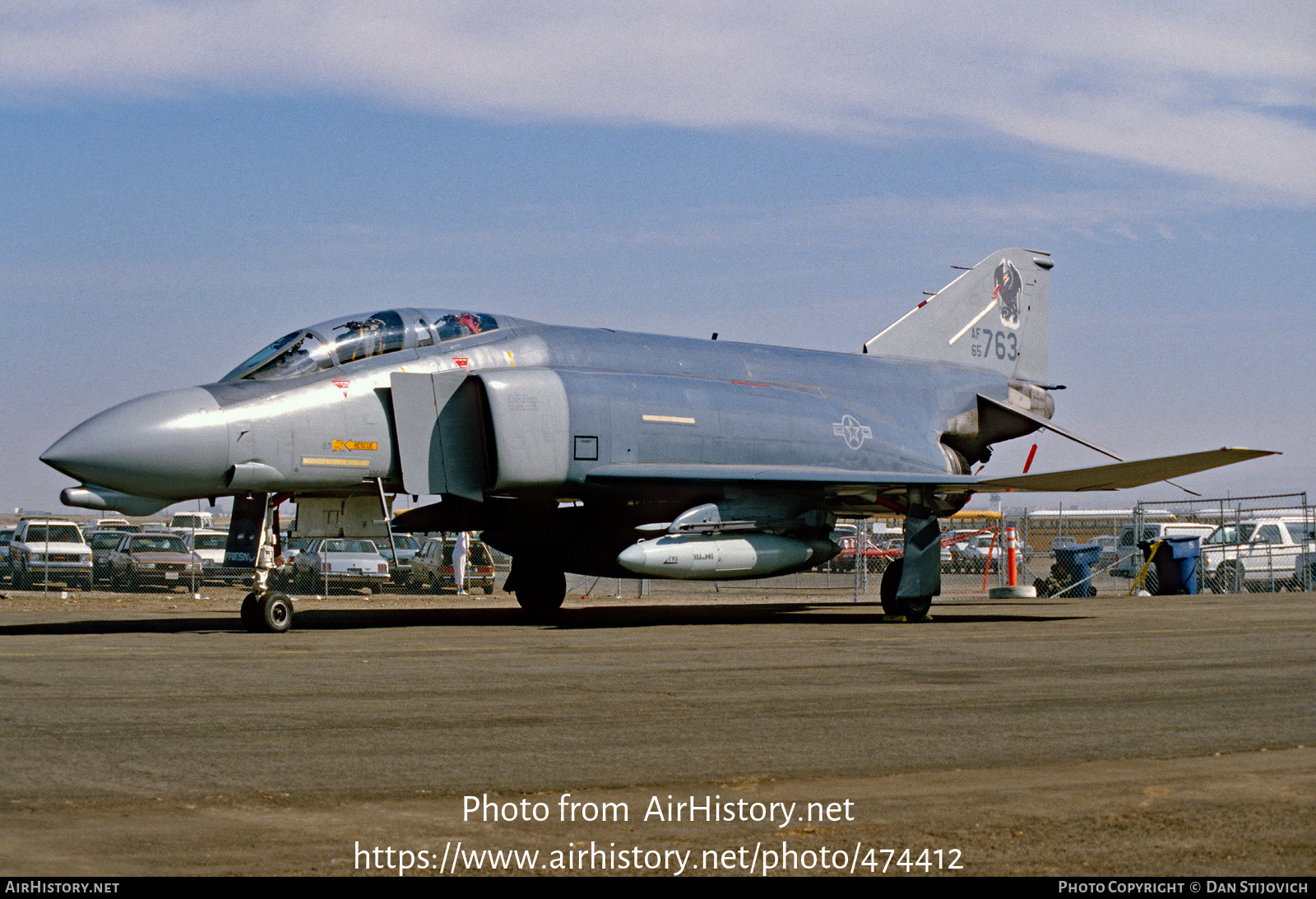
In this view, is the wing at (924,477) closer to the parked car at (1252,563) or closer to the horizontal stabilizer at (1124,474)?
the horizontal stabilizer at (1124,474)

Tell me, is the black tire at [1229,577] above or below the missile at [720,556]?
below

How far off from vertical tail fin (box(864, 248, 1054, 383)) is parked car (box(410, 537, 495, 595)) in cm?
1182

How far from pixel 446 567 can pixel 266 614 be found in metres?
16.4

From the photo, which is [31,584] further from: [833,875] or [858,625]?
[833,875]

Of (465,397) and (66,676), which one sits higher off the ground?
(465,397)

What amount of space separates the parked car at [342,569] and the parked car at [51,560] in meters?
4.78

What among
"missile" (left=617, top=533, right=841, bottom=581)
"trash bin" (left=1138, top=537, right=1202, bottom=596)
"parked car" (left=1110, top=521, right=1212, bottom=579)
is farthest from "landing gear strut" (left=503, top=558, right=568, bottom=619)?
"parked car" (left=1110, top=521, right=1212, bottom=579)

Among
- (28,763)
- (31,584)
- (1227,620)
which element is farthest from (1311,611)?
(31,584)

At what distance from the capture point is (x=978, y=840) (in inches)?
195

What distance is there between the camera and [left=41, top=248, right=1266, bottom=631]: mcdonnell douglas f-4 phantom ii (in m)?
14.5

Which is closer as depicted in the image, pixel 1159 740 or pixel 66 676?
pixel 1159 740

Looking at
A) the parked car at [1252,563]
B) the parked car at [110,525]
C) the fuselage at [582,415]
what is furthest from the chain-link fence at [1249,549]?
the parked car at [110,525]

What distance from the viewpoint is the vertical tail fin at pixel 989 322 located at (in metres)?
22.5

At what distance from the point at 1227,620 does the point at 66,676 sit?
552 inches
